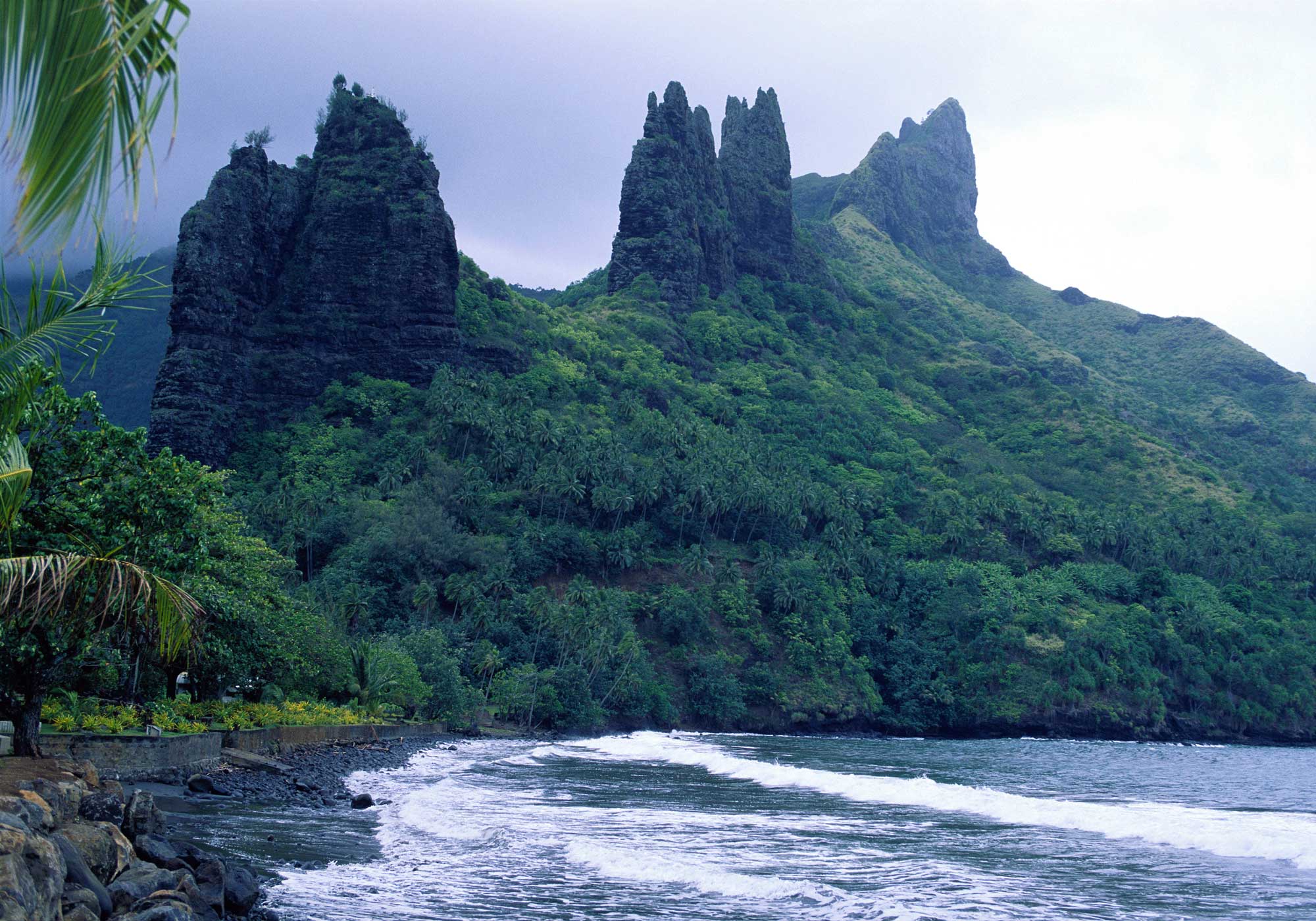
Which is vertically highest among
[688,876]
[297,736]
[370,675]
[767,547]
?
[767,547]

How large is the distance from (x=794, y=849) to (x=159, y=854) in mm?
12511

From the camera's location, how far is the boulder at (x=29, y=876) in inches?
330

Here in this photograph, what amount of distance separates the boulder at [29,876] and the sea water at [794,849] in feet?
15.2

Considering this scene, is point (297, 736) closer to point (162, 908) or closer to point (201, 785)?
point (201, 785)

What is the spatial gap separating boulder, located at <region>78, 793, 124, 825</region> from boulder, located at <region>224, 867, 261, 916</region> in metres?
1.70

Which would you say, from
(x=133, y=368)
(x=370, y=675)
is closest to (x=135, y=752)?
(x=370, y=675)

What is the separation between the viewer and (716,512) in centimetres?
10562

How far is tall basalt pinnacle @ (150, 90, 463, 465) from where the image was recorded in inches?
3952

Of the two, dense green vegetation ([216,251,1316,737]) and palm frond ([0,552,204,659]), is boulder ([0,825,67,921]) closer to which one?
palm frond ([0,552,204,659])

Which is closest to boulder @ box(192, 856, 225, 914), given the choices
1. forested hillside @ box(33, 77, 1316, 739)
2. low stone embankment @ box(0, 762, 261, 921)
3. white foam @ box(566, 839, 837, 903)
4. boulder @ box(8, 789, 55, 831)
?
low stone embankment @ box(0, 762, 261, 921)

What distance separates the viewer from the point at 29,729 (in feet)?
57.2

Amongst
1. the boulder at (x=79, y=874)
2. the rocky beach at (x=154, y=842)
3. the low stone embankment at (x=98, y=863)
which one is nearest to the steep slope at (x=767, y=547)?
the rocky beach at (x=154, y=842)

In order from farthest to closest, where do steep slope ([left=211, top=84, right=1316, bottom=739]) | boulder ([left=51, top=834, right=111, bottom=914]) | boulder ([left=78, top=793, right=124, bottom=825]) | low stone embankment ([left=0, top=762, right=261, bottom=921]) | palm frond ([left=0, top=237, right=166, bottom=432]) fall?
steep slope ([left=211, top=84, right=1316, bottom=739]) < boulder ([left=78, top=793, right=124, bottom=825]) < boulder ([left=51, top=834, right=111, bottom=914]) < low stone embankment ([left=0, top=762, right=261, bottom=921]) < palm frond ([left=0, top=237, right=166, bottom=432])

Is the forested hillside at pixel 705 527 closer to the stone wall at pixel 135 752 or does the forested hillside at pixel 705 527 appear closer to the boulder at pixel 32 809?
the stone wall at pixel 135 752
